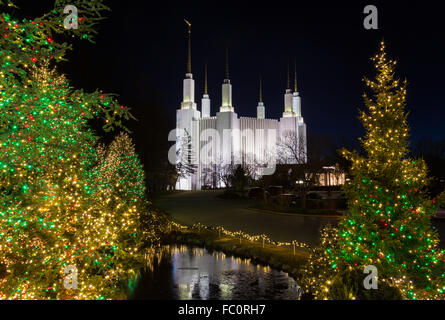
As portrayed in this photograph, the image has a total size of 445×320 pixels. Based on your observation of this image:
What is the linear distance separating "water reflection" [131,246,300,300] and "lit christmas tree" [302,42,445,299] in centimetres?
232

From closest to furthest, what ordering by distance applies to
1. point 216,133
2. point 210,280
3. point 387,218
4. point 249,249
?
point 387,218 → point 210,280 → point 249,249 → point 216,133

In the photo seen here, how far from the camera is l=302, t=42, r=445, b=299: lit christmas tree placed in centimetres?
569

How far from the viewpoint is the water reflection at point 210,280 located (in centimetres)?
851

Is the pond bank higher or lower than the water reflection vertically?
higher

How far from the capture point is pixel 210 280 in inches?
381

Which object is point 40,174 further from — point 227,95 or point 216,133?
point 227,95

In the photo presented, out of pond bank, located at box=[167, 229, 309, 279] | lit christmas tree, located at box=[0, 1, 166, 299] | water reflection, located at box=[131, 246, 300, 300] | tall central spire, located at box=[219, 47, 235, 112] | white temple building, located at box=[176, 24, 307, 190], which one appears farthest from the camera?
tall central spire, located at box=[219, 47, 235, 112]

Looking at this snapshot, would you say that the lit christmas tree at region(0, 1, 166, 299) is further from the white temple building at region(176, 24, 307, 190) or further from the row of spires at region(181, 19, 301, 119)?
the row of spires at region(181, 19, 301, 119)

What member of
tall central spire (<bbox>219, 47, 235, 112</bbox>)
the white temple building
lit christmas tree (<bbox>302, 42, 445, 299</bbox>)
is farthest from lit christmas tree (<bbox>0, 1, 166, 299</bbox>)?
tall central spire (<bbox>219, 47, 235, 112</bbox>)

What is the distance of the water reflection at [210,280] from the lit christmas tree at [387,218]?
2.32m

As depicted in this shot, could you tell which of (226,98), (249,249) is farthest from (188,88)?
(249,249)

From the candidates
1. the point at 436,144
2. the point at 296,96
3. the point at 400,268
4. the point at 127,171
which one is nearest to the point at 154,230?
the point at 127,171

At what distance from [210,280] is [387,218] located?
17.2ft
